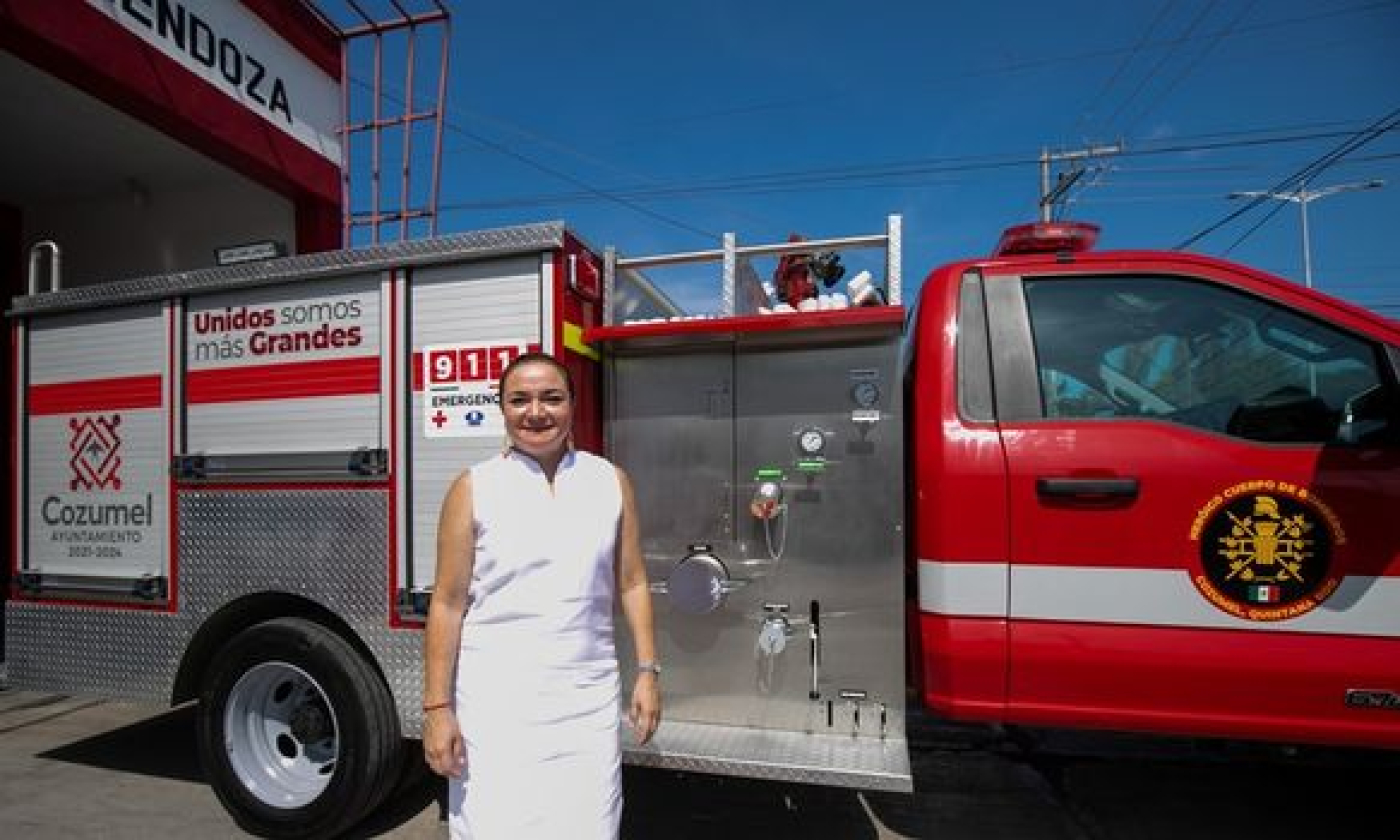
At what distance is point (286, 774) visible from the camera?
3.55 m

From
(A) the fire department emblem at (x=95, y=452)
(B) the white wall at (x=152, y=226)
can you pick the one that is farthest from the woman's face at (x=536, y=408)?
(B) the white wall at (x=152, y=226)

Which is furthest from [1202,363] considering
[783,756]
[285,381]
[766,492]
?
[285,381]

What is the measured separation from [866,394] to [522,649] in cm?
162

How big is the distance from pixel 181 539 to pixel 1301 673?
169 inches

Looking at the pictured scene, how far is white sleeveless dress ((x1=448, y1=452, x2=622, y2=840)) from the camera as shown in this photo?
216cm

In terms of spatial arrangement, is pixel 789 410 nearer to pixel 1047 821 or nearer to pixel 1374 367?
pixel 1374 367

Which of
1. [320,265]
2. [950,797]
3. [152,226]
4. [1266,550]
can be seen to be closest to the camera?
[1266,550]

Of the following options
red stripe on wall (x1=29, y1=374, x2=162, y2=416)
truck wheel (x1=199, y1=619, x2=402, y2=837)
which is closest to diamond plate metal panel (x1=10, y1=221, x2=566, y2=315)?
red stripe on wall (x1=29, y1=374, x2=162, y2=416)

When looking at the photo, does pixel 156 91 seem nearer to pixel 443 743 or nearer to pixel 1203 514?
pixel 443 743

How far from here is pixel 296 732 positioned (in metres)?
3.53

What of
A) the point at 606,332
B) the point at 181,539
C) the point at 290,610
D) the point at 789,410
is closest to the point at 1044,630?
the point at 789,410

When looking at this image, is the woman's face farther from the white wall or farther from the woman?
the white wall

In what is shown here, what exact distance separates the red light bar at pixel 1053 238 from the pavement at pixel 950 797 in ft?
6.49

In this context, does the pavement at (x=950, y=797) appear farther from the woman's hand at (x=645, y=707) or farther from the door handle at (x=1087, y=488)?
the woman's hand at (x=645, y=707)
